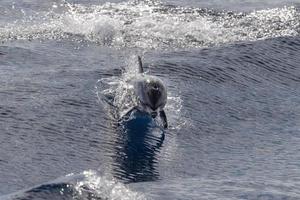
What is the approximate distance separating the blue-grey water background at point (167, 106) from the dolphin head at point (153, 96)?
178cm

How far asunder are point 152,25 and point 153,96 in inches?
837

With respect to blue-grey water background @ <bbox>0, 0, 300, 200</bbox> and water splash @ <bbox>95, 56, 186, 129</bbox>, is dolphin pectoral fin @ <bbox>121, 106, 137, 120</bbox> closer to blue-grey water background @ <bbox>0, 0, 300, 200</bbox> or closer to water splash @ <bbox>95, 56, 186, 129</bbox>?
water splash @ <bbox>95, 56, 186, 129</bbox>

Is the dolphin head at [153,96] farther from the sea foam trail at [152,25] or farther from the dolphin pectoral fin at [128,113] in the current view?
the sea foam trail at [152,25]

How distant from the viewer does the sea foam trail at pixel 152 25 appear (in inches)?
2368

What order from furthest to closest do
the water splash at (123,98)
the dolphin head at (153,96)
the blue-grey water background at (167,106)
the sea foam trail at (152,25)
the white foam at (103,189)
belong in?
the sea foam trail at (152,25), the water splash at (123,98), the dolphin head at (153,96), the blue-grey water background at (167,106), the white foam at (103,189)

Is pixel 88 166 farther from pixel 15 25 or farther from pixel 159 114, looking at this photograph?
pixel 15 25

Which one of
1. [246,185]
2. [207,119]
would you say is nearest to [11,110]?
[207,119]

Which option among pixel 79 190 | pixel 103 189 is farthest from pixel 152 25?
pixel 79 190

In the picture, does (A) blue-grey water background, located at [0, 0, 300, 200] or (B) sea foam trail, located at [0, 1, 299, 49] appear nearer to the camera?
(A) blue-grey water background, located at [0, 0, 300, 200]

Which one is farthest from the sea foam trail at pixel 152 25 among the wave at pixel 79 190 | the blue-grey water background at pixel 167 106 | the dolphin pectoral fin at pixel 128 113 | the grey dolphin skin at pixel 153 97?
the wave at pixel 79 190

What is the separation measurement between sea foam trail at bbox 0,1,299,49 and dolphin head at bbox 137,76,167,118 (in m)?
15.7

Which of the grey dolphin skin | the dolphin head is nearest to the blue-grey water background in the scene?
the grey dolphin skin

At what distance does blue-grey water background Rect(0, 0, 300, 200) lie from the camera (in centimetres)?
3703

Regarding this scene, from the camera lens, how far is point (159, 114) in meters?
43.1
